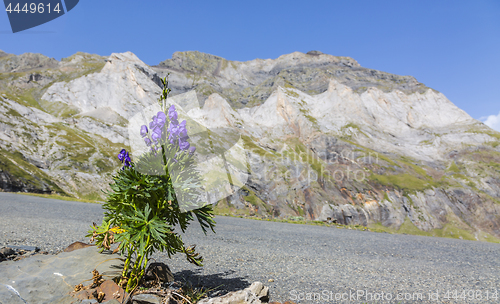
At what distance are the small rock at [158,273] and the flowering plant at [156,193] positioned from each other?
17.6 inches

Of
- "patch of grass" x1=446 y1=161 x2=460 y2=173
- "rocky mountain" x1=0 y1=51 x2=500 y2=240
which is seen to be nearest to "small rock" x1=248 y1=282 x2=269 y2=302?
"rocky mountain" x1=0 y1=51 x2=500 y2=240

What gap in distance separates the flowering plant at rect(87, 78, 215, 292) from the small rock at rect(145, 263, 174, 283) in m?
0.45

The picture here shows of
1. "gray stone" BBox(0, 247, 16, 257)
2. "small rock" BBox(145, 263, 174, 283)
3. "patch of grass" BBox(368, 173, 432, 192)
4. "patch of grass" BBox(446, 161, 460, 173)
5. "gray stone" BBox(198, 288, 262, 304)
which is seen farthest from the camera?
"patch of grass" BBox(446, 161, 460, 173)

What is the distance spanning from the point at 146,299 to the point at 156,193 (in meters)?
2.02

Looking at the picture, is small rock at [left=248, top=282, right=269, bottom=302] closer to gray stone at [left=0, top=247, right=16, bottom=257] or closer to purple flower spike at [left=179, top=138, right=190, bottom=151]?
purple flower spike at [left=179, top=138, right=190, bottom=151]

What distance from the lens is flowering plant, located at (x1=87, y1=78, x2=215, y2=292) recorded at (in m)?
4.19

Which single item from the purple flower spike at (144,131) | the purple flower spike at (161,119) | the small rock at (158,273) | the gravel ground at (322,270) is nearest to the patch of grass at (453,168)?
the gravel ground at (322,270)

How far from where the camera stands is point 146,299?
4418 mm

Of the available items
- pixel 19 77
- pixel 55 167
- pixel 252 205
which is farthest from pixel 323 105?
pixel 19 77

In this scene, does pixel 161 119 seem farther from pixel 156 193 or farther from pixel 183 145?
pixel 156 193

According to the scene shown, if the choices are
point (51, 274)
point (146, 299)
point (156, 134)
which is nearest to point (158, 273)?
point (146, 299)

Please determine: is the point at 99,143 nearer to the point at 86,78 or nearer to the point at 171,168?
the point at 86,78

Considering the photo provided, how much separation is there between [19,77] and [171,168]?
18784 centimetres

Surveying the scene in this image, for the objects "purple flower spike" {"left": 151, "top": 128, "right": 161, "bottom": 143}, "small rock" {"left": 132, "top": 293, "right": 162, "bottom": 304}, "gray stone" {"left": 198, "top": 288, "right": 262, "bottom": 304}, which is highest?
"purple flower spike" {"left": 151, "top": 128, "right": 161, "bottom": 143}
